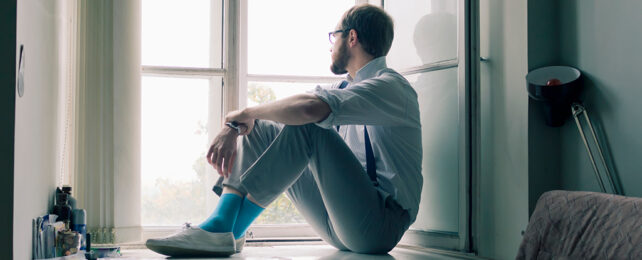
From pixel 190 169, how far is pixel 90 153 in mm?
453

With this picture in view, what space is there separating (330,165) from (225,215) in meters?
0.39

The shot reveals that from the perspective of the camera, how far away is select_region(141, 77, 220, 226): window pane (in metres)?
2.79

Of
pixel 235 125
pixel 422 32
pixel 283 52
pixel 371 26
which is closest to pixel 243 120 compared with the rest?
pixel 235 125

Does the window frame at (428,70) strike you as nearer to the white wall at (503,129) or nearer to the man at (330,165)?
the white wall at (503,129)

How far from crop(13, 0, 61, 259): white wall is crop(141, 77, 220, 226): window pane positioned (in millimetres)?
538

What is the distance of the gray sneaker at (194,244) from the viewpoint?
1910mm

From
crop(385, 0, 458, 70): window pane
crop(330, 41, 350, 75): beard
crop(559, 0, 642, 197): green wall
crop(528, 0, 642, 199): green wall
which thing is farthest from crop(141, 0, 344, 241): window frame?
crop(559, 0, 642, 197): green wall

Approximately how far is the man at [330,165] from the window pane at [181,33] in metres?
0.77

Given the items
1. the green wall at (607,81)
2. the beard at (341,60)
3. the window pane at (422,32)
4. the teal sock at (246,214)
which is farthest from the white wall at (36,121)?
the green wall at (607,81)

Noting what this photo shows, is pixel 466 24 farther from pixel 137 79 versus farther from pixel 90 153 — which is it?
pixel 90 153

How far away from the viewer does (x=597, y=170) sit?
2051 millimetres

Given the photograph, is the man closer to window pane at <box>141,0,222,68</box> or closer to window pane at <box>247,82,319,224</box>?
window pane at <box>247,82,319,224</box>

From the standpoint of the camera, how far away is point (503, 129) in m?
2.38

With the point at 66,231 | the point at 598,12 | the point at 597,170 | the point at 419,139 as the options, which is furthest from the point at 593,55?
the point at 66,231
